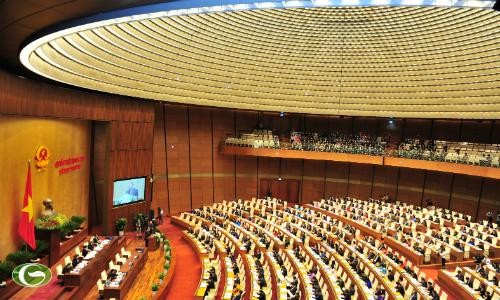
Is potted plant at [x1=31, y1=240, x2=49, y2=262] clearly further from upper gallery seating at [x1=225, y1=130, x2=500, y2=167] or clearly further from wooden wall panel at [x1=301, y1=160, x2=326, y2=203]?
wooden wall panel at [x1=301, y1=160, x2=326, y2=203]

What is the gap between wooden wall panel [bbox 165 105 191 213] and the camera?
2358 cm

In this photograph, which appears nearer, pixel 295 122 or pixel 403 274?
pixel 403 274

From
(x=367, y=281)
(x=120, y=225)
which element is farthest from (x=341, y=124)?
(x=367, y=281)

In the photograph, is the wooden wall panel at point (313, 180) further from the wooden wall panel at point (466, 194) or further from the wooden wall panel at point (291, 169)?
the wooden wall panel at point (466, 194)

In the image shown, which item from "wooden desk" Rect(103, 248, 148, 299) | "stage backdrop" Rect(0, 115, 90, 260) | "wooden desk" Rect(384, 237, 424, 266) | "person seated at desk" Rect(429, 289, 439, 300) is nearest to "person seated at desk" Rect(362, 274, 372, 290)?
"person seated at desk" Rect(429, 289, 439, 300)

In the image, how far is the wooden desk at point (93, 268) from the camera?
1125 cm

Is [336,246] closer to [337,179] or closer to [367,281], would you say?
[367,281]

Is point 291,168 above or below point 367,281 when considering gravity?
above

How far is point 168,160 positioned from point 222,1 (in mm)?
18945

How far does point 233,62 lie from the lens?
62.7 ft

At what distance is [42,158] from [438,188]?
19873 millimetres

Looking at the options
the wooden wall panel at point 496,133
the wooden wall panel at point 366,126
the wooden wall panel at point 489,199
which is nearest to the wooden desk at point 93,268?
the wooden wall panel at point 366,126

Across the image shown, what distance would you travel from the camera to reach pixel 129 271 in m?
12.6

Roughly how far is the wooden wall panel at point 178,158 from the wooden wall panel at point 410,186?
12.4 m
